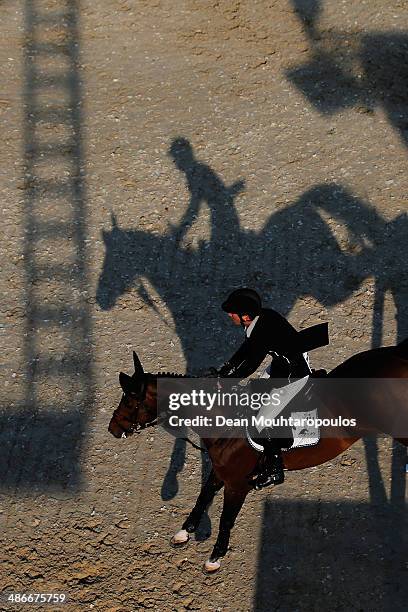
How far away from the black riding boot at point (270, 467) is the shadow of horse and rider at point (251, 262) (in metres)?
2.92

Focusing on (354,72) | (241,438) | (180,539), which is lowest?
(180,539)

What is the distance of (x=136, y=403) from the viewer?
801 centimetres

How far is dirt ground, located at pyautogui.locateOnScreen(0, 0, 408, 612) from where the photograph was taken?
30.1 ft

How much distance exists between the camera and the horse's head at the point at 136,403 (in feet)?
25.6

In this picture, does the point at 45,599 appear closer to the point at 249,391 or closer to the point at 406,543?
the point at 249,391

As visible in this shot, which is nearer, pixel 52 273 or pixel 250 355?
pixel 250 355

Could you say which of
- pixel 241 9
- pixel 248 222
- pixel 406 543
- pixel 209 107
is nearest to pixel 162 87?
pixel 209 107

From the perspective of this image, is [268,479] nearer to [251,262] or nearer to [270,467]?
[270,467]

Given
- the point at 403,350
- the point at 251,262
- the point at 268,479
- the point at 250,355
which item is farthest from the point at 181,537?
the point at 251,262

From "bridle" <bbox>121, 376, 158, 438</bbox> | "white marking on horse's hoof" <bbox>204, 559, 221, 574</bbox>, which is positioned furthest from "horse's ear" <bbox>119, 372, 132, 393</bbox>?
"white marking on horse's hoof" <bbox>204, 559, 221, 574</bbox>

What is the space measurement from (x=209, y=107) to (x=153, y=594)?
976cm

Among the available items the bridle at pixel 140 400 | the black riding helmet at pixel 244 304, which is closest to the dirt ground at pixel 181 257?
the bridle at pixel 140 400

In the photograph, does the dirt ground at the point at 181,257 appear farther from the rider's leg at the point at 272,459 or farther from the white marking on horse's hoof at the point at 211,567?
the rider's leg at the point at 272,459

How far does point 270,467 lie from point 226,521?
1.02 meters
